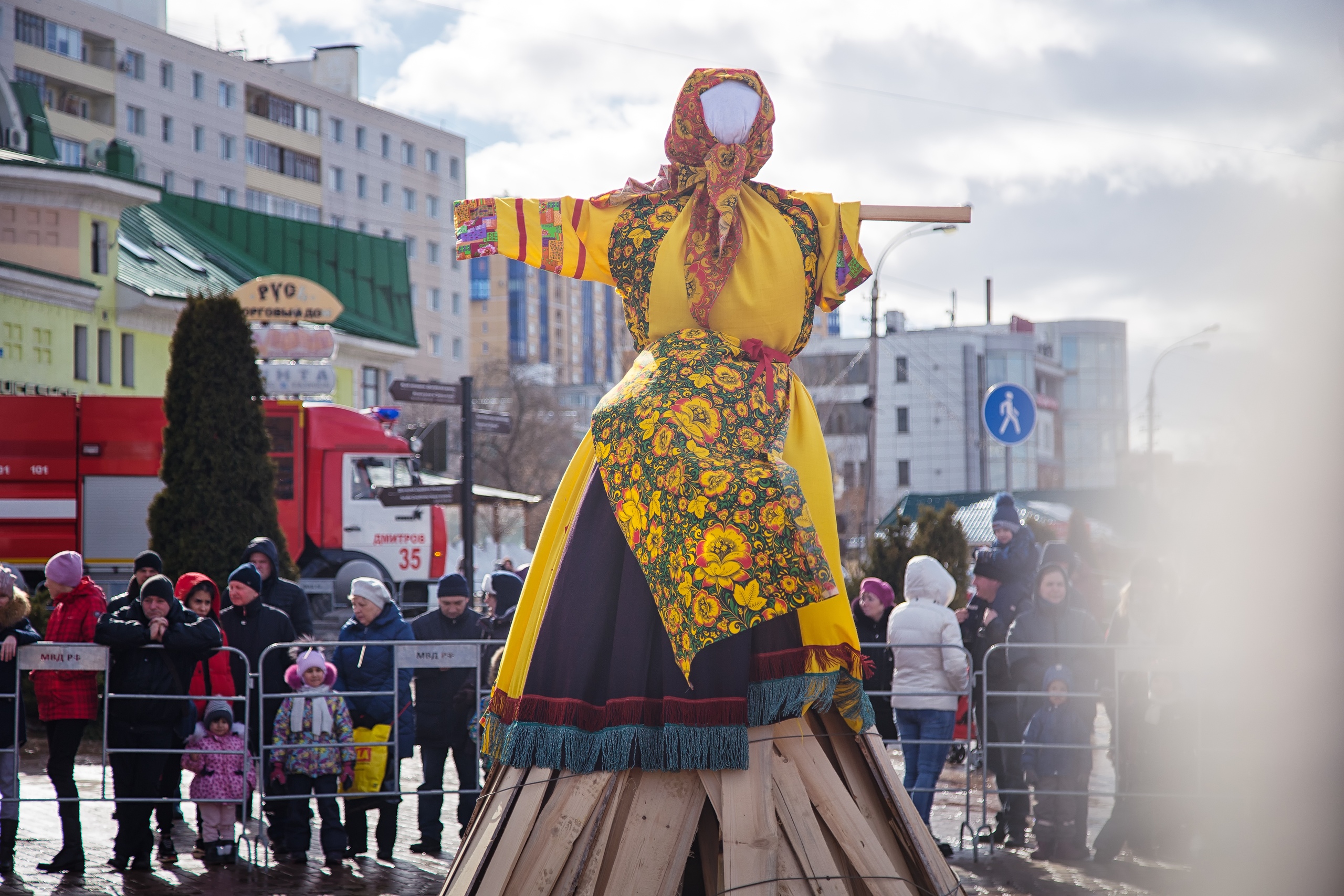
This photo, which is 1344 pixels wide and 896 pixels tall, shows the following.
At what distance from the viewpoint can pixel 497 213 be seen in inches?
→ 143

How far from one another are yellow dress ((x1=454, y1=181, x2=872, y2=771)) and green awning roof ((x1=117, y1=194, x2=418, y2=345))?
26.3 metres

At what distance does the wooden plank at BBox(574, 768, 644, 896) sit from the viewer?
3.07 metres

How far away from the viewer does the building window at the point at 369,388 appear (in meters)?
36.5

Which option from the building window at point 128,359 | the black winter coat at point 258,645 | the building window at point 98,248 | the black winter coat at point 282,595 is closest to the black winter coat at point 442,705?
the black winter coat at point 258,645

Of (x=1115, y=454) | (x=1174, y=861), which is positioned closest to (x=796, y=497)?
(x=1115, y=454)

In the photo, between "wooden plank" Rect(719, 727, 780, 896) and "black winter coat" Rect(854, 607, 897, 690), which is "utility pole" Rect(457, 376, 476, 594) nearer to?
"black winter coat" Rect(854, 607, 897, 690)

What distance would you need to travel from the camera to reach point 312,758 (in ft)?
22.6

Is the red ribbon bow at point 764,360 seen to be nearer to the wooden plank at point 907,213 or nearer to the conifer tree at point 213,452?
the wooden plank at point 907,213

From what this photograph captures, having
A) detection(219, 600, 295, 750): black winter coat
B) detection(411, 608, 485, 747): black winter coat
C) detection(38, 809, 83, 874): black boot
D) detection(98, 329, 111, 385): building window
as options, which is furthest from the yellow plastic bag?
detection(98, 329, 111, 385): building window

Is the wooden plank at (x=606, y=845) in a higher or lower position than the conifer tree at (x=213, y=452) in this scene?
lower

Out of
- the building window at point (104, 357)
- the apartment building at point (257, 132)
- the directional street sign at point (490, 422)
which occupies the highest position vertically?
the apartment building at point (257, 132)

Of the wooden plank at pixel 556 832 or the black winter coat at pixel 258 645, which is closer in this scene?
the wooden plank at pixel 556 832

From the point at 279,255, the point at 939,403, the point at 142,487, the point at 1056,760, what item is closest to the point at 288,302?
the point at 142,487

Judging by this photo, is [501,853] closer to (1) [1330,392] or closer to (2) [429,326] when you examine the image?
(1) [1330,392]
